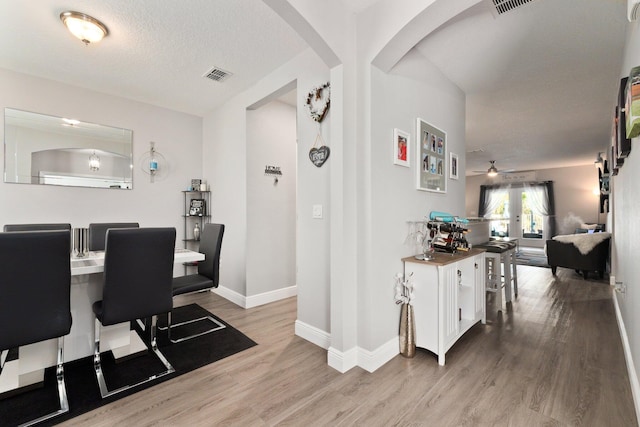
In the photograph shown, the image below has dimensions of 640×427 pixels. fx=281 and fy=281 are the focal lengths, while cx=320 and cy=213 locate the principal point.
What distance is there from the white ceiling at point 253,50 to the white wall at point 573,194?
5701 millimetres

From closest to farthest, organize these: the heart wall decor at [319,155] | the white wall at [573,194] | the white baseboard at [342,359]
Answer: the white baseboard at [342,359], the heart wall decor at [319,155], the white wall at [573,194]

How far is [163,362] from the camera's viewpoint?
211 centimetres

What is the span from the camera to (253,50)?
2654mm

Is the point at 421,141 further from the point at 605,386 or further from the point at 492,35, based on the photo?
the point at 605,386

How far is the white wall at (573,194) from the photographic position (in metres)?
8.19

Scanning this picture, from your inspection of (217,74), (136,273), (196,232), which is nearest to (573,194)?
(217,74)

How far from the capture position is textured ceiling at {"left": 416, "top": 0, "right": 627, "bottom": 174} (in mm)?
2094

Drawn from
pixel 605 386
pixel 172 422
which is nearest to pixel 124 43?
pixel 172 422

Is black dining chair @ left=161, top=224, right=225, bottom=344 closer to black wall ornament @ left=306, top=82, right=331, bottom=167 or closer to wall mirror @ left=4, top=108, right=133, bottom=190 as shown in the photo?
black wall ornament @ left=306, top=82, right=331, bottom=167

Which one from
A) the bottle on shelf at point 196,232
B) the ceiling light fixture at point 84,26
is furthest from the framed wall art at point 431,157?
the bottle on shelf at point 196,232

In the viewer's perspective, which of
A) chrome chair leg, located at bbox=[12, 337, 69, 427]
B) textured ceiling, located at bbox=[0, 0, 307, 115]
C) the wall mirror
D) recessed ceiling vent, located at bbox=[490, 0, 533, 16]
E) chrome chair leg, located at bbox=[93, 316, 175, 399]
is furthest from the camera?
the wall mirror

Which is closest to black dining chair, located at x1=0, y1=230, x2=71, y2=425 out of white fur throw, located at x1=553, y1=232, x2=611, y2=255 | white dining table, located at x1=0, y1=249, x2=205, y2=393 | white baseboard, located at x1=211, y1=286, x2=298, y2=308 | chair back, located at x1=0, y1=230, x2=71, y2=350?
chair back, located at x1=0, y1=230, x2=71, y2=350

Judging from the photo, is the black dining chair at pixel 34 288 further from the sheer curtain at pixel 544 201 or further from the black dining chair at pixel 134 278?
the sheer curtain at pixel 544 201

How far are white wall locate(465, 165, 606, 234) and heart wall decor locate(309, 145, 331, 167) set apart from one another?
378 inches
